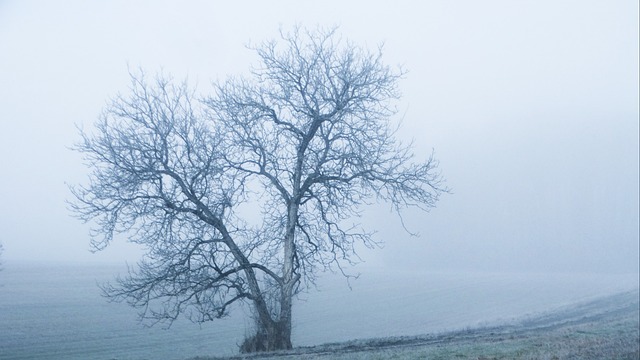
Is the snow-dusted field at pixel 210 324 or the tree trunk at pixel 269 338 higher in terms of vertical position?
the snow-dusted field at pixel 210 324

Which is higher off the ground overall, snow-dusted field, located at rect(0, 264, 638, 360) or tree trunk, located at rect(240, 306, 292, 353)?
snow-dusted field, located at rect(0, 264, 638, 360)

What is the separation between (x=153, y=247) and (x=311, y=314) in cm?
3290

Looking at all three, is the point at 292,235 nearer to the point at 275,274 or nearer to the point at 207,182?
the point at 275,274

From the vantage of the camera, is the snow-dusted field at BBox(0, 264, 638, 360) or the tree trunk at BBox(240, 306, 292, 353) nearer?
the tree trunk at BBox(240, 306, 292, 353)

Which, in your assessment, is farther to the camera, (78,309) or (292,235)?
(78,309)

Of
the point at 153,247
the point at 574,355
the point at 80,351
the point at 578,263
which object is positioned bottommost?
the point at 574,355

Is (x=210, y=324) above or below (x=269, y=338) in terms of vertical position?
above

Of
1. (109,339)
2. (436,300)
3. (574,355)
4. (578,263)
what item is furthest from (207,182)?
(578,263)

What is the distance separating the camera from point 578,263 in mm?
137875

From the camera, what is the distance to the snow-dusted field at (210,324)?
29198 millimetres

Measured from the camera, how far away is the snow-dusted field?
29198 mm

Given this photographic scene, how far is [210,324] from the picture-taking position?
4156 centimetres

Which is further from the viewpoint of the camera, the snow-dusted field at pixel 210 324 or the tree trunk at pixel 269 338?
the snow-dusted field at pixel 210 324

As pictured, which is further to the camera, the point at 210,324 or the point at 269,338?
the point at 210,324
